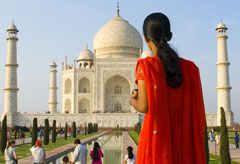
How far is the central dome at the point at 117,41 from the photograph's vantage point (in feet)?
116

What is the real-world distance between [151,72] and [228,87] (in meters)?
27.6

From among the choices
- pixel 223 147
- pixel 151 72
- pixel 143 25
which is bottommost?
pixel 223 147

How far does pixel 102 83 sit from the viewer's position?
32.8 m

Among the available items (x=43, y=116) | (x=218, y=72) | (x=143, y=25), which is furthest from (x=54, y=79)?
(x=143, y=25)

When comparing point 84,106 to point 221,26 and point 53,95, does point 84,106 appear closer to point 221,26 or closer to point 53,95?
point 53,95

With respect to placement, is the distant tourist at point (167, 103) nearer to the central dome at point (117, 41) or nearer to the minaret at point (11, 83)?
the minaret at point (11, 83)

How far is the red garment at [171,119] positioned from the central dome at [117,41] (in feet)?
111

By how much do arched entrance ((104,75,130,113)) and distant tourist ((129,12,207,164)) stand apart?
103 ft

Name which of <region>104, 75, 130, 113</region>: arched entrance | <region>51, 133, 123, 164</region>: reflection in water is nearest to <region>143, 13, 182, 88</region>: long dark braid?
<region>51, 133, 123, 164</region>: reflection in water

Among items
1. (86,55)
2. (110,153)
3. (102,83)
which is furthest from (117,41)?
(110,153)

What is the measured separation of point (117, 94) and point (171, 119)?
3285 centimetres

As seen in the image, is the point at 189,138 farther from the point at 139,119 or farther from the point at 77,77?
the point at 77,77

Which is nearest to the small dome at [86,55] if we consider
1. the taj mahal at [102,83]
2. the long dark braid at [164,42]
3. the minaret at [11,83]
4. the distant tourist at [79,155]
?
the taj mahal at [102,83]

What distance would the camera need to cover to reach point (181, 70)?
1.58 meters
